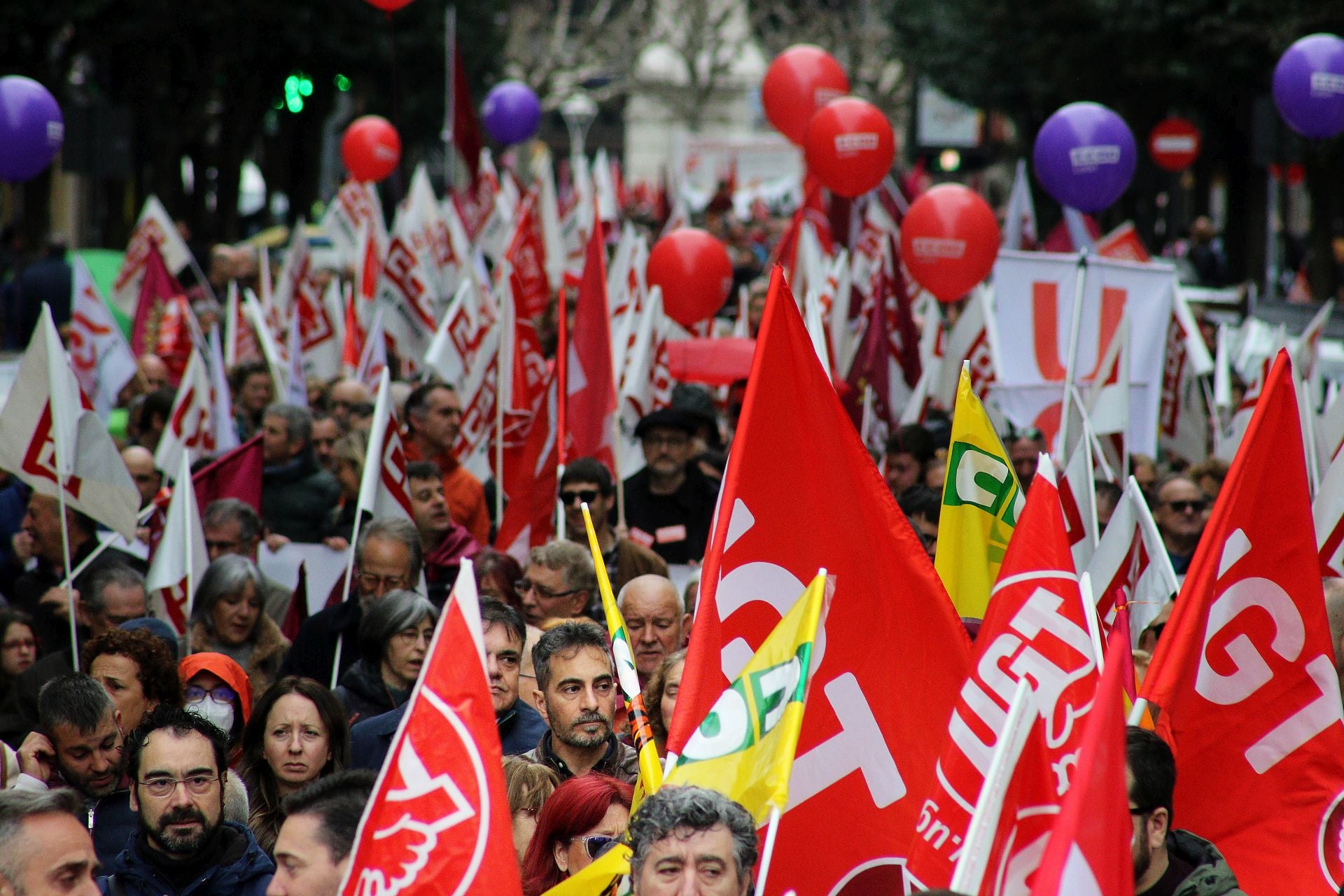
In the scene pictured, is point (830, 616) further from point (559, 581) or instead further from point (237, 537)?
point (237, 537)

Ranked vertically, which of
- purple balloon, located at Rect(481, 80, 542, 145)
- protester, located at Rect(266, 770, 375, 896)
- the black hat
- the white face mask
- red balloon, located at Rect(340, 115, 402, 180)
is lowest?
the white face mask

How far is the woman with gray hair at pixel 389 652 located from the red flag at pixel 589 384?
2.97 m

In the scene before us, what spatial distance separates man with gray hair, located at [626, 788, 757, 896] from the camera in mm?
3779

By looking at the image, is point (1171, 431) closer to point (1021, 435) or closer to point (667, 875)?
point (1021, 435)

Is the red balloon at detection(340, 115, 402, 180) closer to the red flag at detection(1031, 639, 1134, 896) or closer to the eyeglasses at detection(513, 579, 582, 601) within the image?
the eyeglasses at detection(513, 579, 582, 601)

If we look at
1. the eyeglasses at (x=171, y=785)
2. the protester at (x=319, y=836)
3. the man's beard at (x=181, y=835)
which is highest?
the protester at (x=319, y=836)

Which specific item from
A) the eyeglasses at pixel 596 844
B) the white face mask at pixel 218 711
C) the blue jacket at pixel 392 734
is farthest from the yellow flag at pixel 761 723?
the white face mask at pixel 218 711

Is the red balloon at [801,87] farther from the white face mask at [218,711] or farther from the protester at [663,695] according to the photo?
the protester at [663,695]

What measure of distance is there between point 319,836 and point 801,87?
1106cm

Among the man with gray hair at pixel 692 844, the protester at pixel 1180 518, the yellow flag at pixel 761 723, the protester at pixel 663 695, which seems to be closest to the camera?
the man with gray hair at pixel 692 844

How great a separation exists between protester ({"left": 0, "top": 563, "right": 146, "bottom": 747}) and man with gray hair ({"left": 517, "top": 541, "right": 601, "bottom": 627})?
1355mm

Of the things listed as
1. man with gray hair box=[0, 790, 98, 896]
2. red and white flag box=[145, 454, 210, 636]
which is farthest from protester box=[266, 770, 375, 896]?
red and white flag box=[145, 454, 210, 636]

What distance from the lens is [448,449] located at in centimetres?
917

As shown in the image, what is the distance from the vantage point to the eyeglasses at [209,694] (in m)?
5.84
